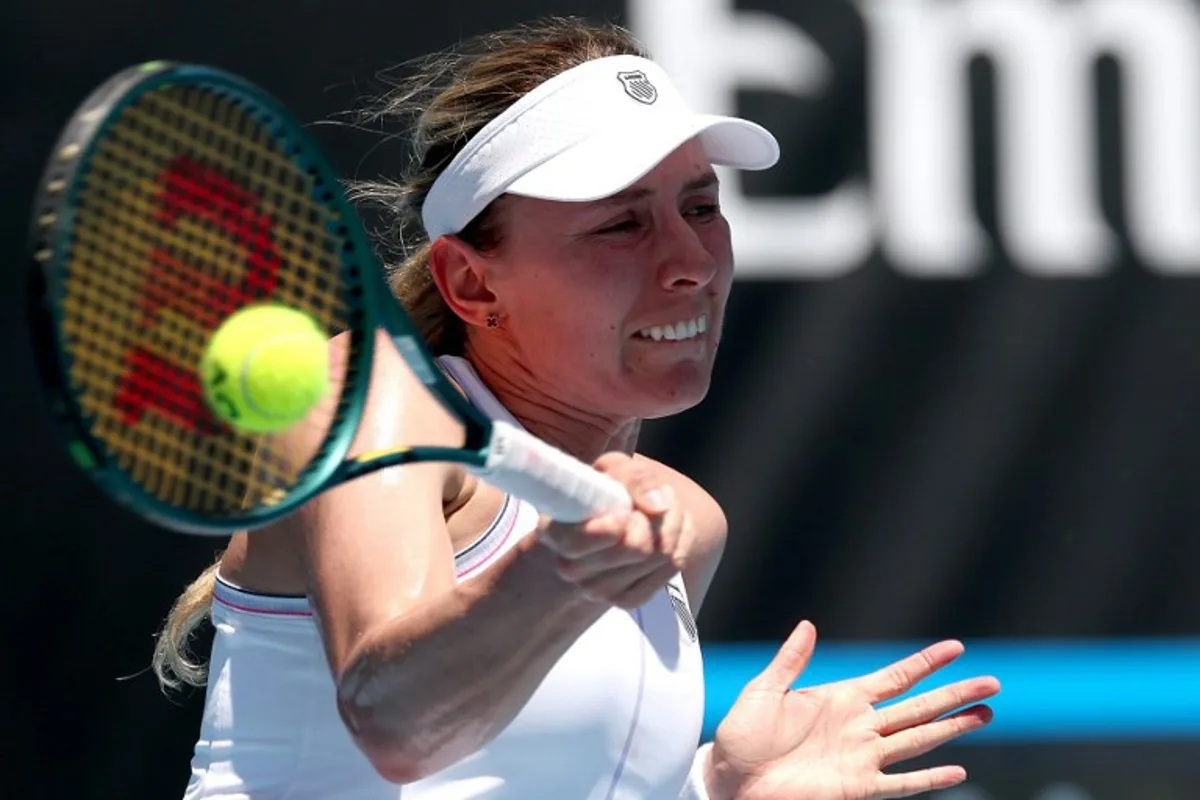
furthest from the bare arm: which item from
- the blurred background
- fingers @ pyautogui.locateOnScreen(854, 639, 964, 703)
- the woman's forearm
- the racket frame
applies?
the blurred background

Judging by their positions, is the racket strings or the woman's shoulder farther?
the woman's shoulder

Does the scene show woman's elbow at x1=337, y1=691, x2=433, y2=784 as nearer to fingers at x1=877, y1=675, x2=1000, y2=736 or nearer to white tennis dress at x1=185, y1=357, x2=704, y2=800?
white tennis dress at x1=185, y1=357, x2=704, y2=800

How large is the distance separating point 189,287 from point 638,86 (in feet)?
1.97

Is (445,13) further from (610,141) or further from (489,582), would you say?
(489,582)

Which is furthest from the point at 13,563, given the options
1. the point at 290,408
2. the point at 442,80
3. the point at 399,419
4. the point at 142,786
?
the point at 290,408

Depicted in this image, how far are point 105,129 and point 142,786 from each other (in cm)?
187

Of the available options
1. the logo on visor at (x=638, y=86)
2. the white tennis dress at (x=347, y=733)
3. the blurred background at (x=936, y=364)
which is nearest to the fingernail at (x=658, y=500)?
the white tennis dress at (x=347, y=733)

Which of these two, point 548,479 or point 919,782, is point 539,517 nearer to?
point 548,479

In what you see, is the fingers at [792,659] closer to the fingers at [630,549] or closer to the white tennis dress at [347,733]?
the white tennis dress at [347,733]

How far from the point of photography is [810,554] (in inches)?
126

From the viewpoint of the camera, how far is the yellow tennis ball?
1554 millimetres

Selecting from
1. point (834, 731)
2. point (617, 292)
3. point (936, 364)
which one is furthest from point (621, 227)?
point (936, 364)

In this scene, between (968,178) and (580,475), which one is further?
(968,178)

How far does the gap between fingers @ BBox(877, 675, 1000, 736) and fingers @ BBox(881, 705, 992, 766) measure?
0.01 m
